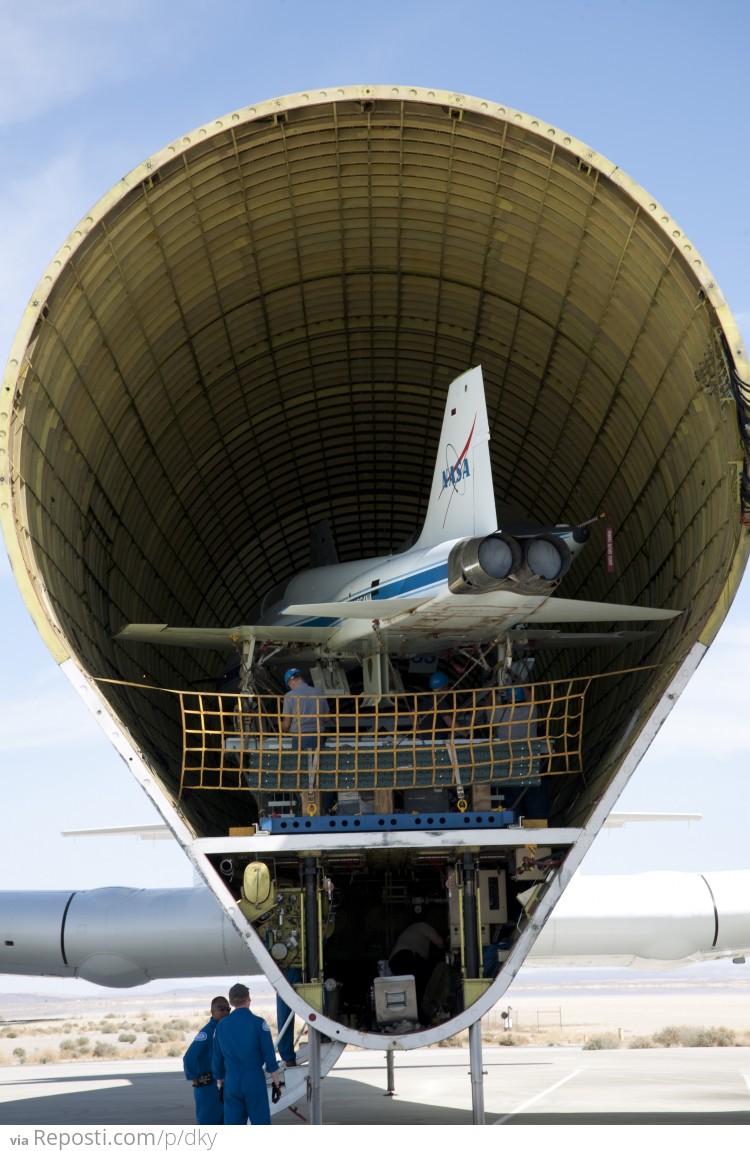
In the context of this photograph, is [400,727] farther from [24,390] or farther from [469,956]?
[24,390]

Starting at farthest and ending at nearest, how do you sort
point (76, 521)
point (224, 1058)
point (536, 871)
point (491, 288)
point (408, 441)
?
point (408, 441) → point (491, 288) → point (76, 521) → point (536, 871) → point (224, 1058)

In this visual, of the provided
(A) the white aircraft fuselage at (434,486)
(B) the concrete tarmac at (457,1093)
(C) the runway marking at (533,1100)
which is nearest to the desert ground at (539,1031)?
(B) the concrete tarmac at (457,1093)

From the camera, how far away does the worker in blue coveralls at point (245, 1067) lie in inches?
347

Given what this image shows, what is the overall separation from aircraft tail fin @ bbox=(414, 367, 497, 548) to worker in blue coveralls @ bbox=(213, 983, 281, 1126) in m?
5.42

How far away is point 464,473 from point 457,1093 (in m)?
9.25

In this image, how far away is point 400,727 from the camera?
13633mm

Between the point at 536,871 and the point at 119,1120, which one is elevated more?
the point at 536,871

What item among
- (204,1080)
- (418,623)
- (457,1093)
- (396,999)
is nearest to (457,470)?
(418,623)

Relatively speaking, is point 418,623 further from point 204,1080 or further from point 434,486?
point 204,1080

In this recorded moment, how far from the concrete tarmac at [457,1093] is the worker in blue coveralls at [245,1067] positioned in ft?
1.44

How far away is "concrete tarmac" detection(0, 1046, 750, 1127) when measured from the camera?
12898mm

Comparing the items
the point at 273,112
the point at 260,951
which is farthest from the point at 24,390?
the point at 260,951

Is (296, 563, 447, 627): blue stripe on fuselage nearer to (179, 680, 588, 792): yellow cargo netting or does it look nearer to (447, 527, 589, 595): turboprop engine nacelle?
(447, 527, 589, 595): turboprop engine nacelle

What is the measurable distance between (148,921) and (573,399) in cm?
804
